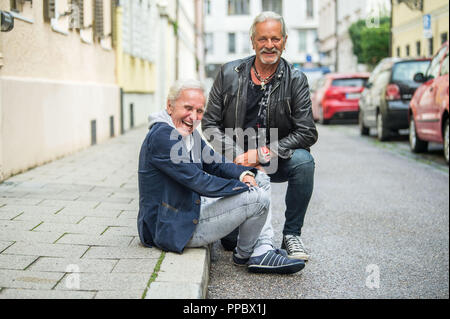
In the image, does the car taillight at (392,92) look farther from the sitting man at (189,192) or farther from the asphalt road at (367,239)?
the sitting man at (189,192)

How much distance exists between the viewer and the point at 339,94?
20.9 meters

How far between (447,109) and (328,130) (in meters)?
9.39

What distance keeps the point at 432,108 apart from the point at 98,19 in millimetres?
6874

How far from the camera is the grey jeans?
165 inches

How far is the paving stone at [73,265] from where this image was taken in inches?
153

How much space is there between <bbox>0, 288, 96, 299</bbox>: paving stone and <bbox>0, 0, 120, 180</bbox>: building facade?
4.36 metres

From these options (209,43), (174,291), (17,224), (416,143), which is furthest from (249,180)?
(209,43)

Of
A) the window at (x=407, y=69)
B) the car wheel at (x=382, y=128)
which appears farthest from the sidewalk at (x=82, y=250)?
the car wheel at (x=382, y=128)

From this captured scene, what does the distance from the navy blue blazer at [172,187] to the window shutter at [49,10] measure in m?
6.30

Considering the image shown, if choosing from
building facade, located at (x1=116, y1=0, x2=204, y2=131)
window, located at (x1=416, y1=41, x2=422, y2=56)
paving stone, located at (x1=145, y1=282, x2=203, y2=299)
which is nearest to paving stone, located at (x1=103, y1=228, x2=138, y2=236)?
paving stone, located at (x1=145, y1=282, x2=203, y2=299)

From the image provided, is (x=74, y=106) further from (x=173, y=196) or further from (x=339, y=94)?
(x=339, y=94)

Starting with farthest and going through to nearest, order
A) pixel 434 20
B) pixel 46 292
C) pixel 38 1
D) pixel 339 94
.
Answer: pixel 434 20
pixel 339 94
pixel 38 1
pixel 46 292

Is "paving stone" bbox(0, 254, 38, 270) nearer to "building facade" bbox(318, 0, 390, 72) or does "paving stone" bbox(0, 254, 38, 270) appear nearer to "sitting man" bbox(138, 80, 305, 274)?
"sitting man" bbox(138, 80, 305, 274)

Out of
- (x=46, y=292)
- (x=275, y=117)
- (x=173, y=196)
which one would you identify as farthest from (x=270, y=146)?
(x=46, y=292)
